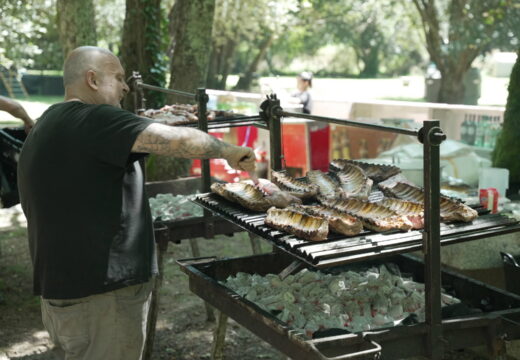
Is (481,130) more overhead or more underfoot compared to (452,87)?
more overhead

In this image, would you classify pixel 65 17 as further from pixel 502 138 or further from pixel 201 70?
pixel 502 138

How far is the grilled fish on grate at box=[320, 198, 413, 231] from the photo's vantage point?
10.2 ft

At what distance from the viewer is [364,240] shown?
9.79 ft

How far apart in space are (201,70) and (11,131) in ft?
9.51

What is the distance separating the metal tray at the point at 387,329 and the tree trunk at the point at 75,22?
5960 millimetres

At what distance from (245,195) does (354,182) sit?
645mm

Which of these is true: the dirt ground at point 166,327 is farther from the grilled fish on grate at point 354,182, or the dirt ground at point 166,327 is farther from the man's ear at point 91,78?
the man's ear at point 91,78

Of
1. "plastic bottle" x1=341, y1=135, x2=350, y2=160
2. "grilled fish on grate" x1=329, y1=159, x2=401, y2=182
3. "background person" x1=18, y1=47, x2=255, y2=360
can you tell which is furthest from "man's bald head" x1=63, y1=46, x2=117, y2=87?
"plastic bottle" x1=341, y1=135, x2=350, y2=160

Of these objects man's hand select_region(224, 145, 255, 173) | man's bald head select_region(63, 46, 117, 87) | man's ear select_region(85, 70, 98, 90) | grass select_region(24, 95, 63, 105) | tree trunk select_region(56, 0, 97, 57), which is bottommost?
grass select_region(24, 95, 63, 105)

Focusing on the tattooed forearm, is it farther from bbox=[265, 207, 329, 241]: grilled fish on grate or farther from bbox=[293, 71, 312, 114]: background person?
bbox=[293, 71, 312, 114]: background person

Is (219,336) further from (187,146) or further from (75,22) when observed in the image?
(75,22)

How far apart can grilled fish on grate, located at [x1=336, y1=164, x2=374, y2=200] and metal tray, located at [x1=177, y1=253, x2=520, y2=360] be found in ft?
2.29

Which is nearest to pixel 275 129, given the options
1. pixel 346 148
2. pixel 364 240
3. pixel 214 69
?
pixel 364 240

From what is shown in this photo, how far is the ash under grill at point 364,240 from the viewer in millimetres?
2793
